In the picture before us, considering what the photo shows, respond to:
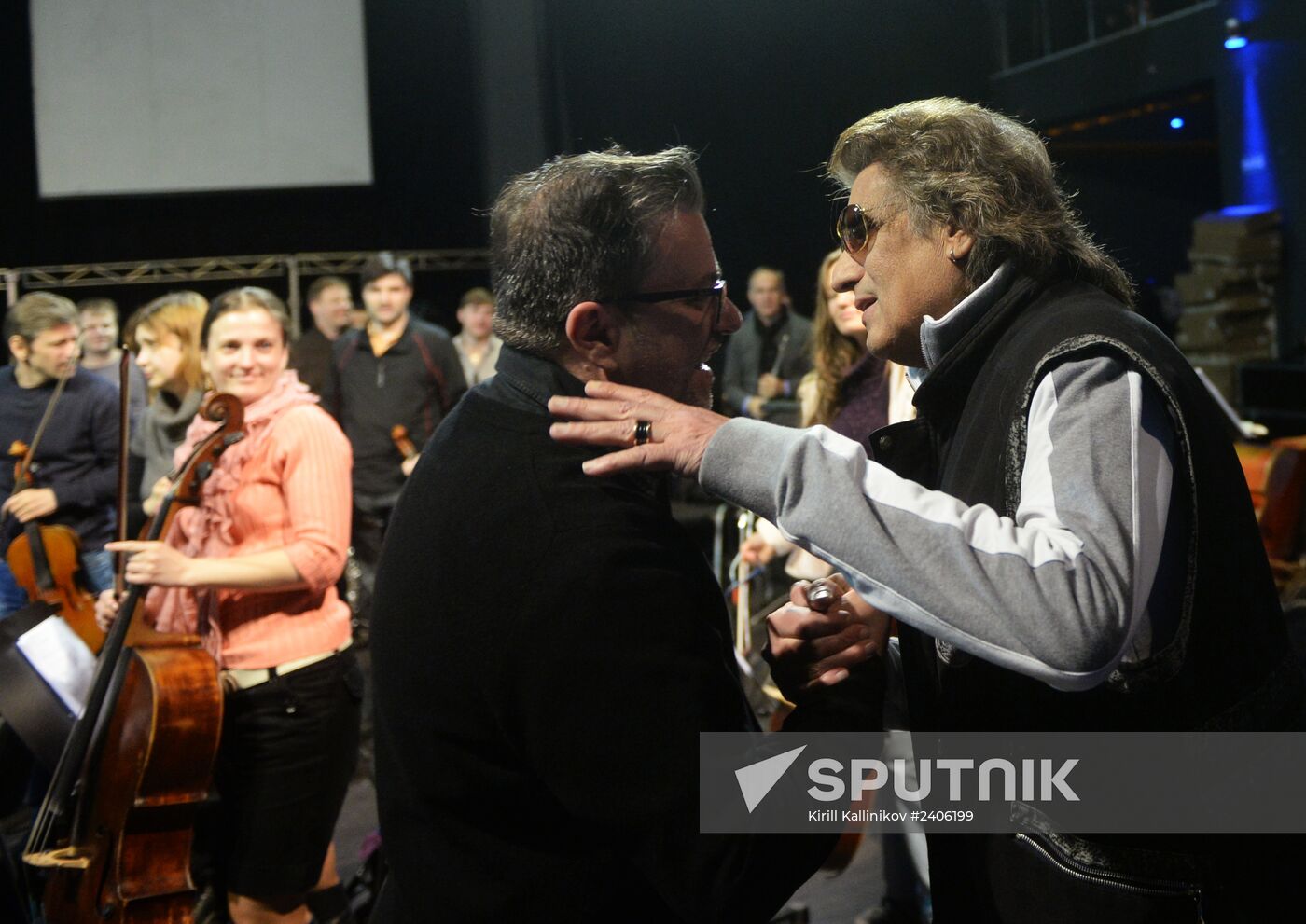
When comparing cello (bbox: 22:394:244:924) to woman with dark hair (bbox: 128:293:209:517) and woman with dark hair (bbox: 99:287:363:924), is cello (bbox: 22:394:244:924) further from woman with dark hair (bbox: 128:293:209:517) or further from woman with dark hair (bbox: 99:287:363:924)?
woman with dark hair (bbox: 128:293:209:517)

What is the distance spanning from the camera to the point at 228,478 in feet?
9.12

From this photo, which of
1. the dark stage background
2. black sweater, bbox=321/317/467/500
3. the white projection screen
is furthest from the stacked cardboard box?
the white projection screen

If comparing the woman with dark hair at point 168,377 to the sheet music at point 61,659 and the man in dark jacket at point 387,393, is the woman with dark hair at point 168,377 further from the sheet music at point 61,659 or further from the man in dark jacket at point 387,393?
the man in dark jacket at point 387,393

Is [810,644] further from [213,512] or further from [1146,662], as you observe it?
[213,512]

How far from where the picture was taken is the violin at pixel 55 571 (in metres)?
3.92

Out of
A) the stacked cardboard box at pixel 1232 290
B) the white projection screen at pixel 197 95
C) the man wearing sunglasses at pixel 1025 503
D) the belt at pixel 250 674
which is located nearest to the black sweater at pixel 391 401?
the belt at pixel 250 674

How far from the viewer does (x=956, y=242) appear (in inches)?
57.1

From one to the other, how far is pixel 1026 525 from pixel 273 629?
2.00m

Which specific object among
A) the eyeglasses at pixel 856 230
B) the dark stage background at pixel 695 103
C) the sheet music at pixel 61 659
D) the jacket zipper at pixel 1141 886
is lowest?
the jacket zipper at pixel 1141 886

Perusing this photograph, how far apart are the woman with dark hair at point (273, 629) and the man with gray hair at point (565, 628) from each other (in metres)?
1.32

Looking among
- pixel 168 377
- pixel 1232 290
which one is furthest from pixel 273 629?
pixel 1232 290

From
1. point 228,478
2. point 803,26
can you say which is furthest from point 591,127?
point 228,478

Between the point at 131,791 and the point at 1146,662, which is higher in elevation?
the point at 1146,662

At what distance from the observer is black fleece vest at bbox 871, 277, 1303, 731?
1257 mm
